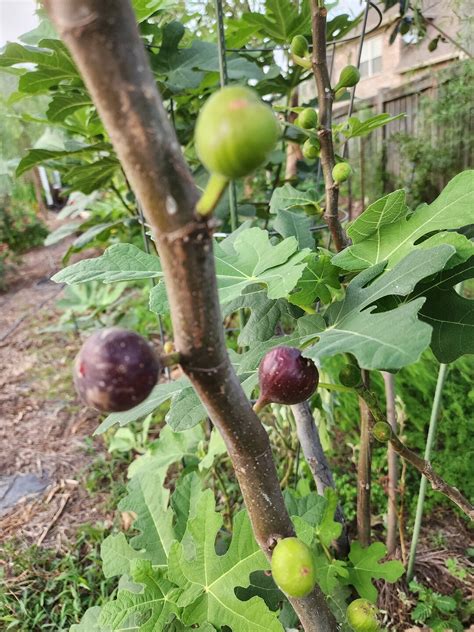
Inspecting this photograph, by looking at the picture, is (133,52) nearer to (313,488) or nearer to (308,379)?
(308,379)

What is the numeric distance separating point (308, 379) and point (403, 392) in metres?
1.58

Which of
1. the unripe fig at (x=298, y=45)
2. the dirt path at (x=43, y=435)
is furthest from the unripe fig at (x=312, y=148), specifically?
the dirt path at (x=43, y=435)

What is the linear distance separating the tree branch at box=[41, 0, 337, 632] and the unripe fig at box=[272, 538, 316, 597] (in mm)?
200

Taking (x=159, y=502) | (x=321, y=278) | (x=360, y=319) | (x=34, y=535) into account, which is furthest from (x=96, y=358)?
(x=34, y=535)

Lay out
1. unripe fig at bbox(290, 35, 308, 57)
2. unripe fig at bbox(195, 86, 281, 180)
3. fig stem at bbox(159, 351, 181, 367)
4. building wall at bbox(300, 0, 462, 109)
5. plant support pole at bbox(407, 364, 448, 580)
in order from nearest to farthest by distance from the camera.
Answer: unripe fig at bbox(195, 86, 281, 180)
fig stem at bbox(159, 351, 181, 367)
unripe fig at bbox(290, 35, 308, 57)
plant support pole at bbox(407, 364, 448, 580)
building wall at bbox(300, 0, 462, 109)

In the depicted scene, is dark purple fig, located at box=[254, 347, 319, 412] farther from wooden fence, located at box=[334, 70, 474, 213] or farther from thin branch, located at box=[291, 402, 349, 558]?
wooden fence, located at box=[334, 70, 474, 213]

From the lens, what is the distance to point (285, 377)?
0.46 m

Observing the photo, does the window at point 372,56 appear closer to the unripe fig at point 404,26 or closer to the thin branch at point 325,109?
the unripe fig at point 404,26

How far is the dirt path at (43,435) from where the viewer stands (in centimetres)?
178

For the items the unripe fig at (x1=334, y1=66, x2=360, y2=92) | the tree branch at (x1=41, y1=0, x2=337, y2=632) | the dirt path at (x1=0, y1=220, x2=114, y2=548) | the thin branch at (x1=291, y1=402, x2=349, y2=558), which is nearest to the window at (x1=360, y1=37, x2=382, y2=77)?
the dirt path at (x1=0, y1=220, x2=114, y2=548)

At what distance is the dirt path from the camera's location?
1.78 m

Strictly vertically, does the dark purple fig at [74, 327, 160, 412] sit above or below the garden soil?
above

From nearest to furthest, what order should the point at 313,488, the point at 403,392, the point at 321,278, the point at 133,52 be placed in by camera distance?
the point at 133,52, the point at 321,278, the point at 313,488, the point at 403,392

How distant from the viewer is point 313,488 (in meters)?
1.56
